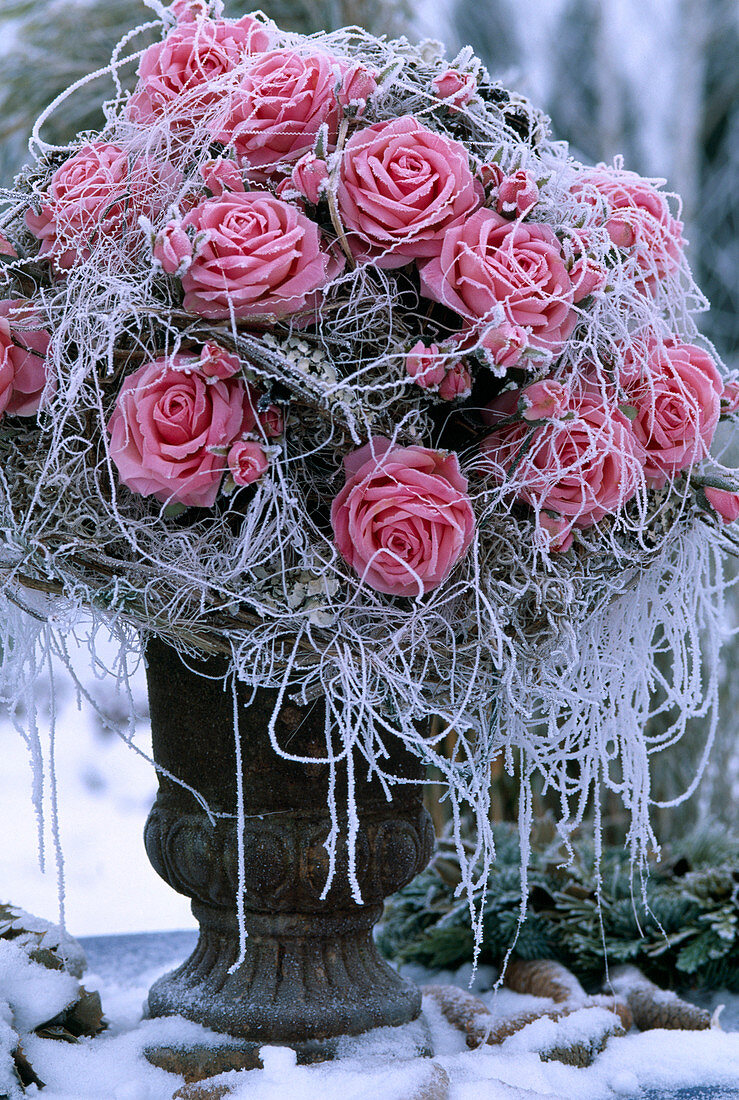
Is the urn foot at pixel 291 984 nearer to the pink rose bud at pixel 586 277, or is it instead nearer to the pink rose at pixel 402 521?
the pink rose at pixel 402 521

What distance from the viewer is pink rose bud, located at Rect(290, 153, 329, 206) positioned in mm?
719

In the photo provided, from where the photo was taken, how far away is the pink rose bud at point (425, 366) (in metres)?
0.71

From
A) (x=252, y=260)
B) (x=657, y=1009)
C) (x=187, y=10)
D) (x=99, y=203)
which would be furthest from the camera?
(x=657, y=1009)

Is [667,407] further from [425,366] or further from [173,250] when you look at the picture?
[173,250]

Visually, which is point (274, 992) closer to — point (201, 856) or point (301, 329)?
point (201, 856)

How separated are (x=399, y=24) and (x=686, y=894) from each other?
1760mm

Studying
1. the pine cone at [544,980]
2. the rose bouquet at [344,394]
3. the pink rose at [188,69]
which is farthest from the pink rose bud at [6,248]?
the pine cone at [544,980]

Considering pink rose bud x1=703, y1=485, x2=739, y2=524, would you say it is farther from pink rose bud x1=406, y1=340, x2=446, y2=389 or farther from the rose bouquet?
pink rose bud x1=406, y1=340, x2=446, y2=389

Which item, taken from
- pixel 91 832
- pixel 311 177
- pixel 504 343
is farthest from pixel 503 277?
pixel 91 832

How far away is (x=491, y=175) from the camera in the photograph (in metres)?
0.77

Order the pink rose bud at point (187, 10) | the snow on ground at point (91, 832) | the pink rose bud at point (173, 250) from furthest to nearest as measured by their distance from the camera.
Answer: the snow on ground at point (91, 832) < the pink rose bud at point (187, 10) < the pink rose bud at point (173, 250)

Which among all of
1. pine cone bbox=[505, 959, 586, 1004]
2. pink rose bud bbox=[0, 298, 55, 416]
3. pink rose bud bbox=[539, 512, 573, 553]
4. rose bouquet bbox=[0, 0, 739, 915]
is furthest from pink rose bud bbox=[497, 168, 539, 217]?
pine cone bbox=[505, 959, 586, 1004]

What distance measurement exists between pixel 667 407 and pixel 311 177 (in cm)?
34

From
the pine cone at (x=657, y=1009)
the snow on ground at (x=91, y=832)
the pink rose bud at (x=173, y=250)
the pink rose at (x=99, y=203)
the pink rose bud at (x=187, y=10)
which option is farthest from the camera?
the snow on ground at (x=91, y=832)
